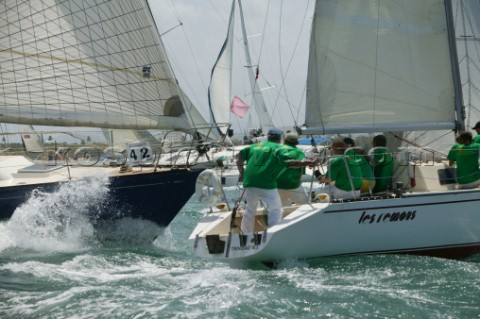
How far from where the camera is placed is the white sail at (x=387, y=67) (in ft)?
32.5

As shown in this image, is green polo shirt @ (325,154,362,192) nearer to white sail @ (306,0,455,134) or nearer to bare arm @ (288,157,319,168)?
bare arm @ (288,157,319,168)

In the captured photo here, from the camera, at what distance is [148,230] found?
36.8ft

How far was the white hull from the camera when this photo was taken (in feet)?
26.6

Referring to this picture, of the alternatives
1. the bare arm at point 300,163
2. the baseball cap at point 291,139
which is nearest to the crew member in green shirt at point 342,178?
the baseball cap at point 291,139

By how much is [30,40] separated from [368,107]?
638 centimetres

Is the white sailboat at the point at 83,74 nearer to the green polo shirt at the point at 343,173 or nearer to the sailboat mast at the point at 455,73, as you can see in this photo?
the green polo shirt at the point at 343,173

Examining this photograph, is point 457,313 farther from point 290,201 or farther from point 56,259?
point 56,259

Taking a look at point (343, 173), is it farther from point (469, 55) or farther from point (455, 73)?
point (469, 55)

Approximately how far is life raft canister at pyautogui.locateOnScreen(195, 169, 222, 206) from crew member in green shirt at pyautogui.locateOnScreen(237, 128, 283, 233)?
86cm

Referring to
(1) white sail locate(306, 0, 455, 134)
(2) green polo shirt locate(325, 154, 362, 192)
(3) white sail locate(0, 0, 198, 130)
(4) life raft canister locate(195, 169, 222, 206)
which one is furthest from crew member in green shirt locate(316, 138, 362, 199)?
(3) white sail locate(0, 0, 198, 130)

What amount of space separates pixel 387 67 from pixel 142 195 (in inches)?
179

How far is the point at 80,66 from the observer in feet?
39.7

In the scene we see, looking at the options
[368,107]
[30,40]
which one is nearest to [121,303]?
[368,107]

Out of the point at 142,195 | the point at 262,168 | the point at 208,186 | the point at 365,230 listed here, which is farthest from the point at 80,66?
the point at 365,230
